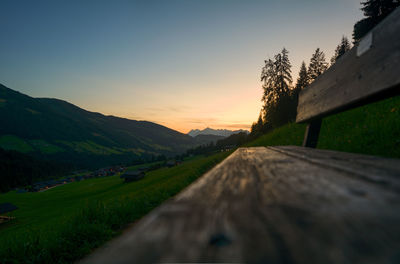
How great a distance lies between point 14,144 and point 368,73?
18888cm

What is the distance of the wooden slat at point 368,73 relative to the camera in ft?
3.75

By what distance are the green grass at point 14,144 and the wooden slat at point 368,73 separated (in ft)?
592

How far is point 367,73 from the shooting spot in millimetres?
1342

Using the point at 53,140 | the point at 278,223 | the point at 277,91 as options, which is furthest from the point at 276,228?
the point at 53,140

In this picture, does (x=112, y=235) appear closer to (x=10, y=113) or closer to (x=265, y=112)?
(x=265, y=112)

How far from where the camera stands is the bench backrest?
1146 mm

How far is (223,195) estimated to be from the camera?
2.42 feet

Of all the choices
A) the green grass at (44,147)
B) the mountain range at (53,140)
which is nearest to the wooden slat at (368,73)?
the mountain range at (53,140)

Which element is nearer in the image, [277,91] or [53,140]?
[277,91]

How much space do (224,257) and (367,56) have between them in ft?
5.72

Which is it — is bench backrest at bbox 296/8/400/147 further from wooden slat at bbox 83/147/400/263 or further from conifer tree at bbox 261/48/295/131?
conifer tree at bbox 261/48/295/131

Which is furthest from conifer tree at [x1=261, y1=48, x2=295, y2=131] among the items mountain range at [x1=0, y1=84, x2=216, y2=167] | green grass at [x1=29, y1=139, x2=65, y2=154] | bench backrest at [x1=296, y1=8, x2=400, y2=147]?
green grass at [x1=29, y1=139, x2=65, y2=154]

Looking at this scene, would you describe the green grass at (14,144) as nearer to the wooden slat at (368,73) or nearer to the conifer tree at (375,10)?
the wooden slat at (368,73)

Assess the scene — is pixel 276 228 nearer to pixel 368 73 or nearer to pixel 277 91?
pixel 368 73
